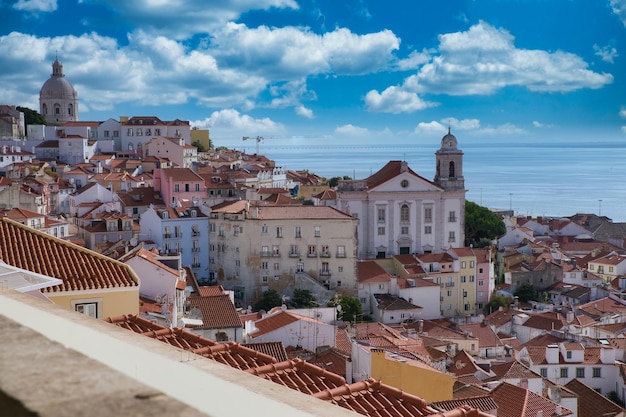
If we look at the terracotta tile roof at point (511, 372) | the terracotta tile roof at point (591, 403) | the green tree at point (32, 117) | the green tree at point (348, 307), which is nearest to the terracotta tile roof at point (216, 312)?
the terracotta tile roof at point (511, 372)

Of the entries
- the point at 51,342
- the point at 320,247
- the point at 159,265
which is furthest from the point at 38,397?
the point at 320,247

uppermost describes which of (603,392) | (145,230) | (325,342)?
(145,230)

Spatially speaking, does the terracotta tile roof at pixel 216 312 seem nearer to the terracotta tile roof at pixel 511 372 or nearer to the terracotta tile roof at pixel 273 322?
the terracotta tile roof at pixel 273 322

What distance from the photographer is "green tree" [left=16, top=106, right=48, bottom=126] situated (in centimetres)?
7056

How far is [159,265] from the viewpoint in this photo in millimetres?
18688

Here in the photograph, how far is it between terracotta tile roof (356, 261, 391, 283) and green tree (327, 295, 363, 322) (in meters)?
2.40

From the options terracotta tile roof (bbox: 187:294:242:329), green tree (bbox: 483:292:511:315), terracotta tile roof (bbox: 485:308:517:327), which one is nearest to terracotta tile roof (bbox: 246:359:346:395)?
terracotta tile roof (bbox: 187:294:242:329)

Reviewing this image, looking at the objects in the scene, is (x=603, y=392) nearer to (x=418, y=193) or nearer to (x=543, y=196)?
(x=418, y=193)

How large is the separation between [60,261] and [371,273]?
26.3 meters

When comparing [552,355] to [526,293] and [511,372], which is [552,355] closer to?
[511,372]

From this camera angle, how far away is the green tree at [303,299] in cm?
3139

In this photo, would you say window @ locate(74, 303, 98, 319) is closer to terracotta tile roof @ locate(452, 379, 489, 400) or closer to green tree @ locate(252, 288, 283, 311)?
terracotta tile roof @ locate(452, 379, 489, 400)

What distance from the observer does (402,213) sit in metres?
42.3

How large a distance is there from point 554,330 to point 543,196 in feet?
282
